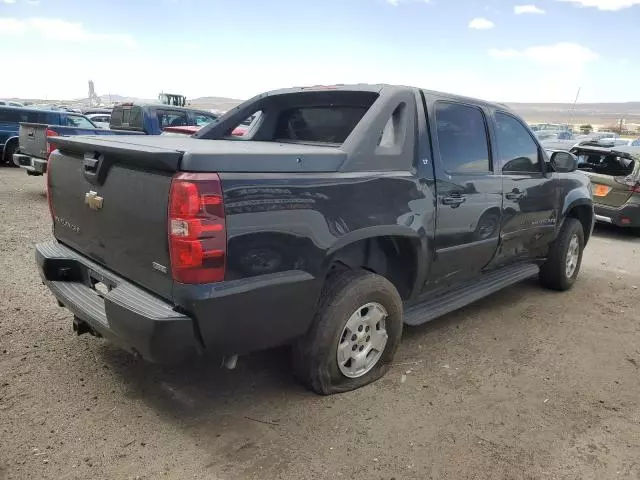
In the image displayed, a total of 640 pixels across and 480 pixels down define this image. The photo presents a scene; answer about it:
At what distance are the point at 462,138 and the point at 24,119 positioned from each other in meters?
12.4

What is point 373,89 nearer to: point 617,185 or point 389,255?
point 389,255

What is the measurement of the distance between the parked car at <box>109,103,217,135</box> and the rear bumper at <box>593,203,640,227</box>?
7959 mm

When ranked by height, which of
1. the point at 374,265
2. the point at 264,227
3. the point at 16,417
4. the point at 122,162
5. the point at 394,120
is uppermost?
the point at 394,120

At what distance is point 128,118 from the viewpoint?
38.9ft

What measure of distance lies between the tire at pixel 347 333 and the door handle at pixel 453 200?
762mm

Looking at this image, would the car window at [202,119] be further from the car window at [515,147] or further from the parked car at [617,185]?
the car window at [515,147]

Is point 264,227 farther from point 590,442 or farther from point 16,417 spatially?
point 590,442

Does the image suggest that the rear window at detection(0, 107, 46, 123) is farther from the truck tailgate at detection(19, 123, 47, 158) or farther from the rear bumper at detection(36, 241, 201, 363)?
the rear bumper at detection(36, 241, 201, 363)

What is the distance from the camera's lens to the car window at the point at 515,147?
4.39m

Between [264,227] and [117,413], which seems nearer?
[264,227]

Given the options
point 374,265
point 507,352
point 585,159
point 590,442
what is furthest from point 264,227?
point 585,159

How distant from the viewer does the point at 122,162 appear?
109 inches

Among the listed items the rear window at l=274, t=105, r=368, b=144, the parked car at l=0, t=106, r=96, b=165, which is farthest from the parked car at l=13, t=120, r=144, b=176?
the rear window at l=274, t=105, r=368, b=144

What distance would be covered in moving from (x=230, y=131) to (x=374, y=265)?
1.89 m
